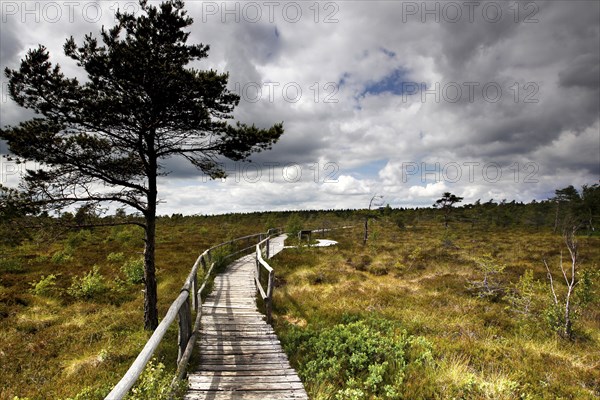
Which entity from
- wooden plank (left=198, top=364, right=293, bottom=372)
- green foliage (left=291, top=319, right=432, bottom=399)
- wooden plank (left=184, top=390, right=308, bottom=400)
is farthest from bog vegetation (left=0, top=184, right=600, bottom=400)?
wooden plank (left=198, top=364, right=293, bottom=372)

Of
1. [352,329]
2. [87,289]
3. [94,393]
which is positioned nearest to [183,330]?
[94,393]

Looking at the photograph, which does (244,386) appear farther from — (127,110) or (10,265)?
(10,265)

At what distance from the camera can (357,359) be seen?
586 centimetres

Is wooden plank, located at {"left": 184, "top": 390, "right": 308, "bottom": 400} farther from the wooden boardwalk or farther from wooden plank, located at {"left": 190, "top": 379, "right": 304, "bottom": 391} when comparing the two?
wooden plank, located at {"left": 190, "top": 379, "right": 304, "bottom": 391}

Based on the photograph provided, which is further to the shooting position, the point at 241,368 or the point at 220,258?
the point at 220,258

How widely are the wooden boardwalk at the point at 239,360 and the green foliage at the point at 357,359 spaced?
1.51ft

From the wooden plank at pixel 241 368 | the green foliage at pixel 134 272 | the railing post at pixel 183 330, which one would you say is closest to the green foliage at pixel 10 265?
the green foliage at pixel 134 272

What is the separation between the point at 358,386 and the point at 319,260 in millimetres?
14157

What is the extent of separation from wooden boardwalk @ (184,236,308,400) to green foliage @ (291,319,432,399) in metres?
0.46

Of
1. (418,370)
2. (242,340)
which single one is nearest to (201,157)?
(242,340)

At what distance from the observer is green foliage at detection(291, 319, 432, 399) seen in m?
5.15

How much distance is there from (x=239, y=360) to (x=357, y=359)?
89.4 inches

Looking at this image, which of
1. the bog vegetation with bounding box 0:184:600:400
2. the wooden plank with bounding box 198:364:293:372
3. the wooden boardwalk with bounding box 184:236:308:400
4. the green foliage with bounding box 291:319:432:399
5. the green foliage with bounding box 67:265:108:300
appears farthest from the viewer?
the green foliage with bounding box 67:265:108:300

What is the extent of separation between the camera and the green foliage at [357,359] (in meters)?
5.15
